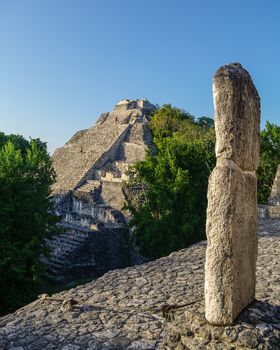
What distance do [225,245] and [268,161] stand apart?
19833 mm

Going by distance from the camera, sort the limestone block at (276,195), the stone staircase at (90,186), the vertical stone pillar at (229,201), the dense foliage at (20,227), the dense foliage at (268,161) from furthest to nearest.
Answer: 1. the stone staircase at (90,186)
2. the dense foliage at (268,161)
3. the limestone block at (276,195)
4. the dense foliage at (20,227)
5. the vertical stone pillar at (229,201)

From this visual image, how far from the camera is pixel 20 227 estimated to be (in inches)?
496

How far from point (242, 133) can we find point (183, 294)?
381 cm

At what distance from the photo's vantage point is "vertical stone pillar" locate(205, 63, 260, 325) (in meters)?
4.25

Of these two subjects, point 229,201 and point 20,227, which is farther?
point 20,227

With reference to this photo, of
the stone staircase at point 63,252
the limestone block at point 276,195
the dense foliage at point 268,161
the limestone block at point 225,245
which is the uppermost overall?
the dense foliage at point 268,161

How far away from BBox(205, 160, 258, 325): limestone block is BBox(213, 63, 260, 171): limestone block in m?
0.16

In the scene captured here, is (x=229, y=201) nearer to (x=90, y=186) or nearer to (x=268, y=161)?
(x=268, y=161)

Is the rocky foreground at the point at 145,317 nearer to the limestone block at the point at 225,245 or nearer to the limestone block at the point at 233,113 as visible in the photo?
the limestone block at the point at 225,245

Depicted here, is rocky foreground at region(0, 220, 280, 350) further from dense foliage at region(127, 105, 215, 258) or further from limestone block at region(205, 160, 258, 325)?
dense foliage at region(127, 105, 215, 258)

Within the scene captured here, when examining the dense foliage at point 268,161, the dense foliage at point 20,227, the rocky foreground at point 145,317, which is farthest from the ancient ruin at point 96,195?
the dense foliage at point 268,161

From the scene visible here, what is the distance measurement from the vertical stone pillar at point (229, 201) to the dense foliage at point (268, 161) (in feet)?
62.0

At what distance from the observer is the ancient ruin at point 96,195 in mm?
17766

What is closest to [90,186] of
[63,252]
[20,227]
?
[63,252]
